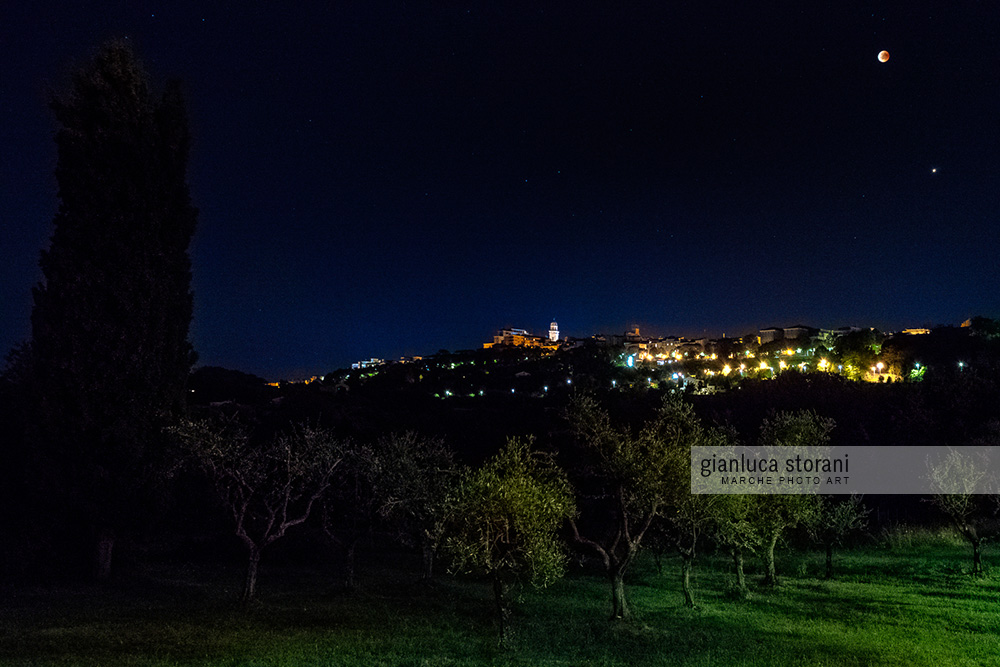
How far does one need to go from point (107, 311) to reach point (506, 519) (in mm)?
17748

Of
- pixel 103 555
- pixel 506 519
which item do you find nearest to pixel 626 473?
pixel 506 519

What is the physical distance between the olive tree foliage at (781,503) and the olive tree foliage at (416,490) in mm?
12603

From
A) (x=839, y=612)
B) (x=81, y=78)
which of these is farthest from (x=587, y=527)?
(x=81, y=78)

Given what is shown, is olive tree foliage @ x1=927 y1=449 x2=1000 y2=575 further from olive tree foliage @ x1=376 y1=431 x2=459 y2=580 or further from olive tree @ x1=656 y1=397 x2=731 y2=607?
olive tree foliage @ x1=376 y1=431 x2=459 y2=580

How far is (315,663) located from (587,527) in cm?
2550

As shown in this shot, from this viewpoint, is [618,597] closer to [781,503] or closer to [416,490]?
[416,490]

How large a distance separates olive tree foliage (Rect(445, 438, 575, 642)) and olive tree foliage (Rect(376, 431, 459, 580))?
134cm

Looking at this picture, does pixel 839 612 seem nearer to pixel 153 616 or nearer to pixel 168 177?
pixel 153 616

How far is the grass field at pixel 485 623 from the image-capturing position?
1566 cm

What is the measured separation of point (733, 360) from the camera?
5217 inches

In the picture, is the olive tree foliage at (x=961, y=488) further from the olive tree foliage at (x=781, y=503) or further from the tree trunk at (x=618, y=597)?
the tree trunk at (x=618, y=597)

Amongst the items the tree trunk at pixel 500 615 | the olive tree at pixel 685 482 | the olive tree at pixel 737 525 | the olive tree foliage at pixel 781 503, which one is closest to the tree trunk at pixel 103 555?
the tree trunk at pixel 500 615

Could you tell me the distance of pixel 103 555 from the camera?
23.7 meters

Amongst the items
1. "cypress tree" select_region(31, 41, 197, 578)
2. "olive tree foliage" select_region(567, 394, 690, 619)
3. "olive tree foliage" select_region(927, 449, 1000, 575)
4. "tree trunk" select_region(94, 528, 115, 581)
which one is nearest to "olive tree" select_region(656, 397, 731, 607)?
"olive tree foliage" select_region(567, 394, 690, 619)
